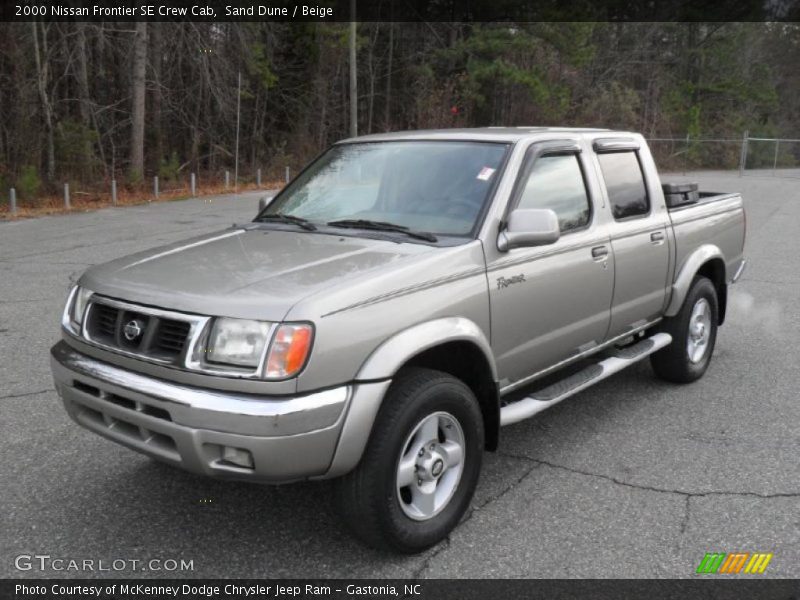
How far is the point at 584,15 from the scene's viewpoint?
38.8m

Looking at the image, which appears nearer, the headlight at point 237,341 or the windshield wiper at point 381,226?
the headlight at point 237,341

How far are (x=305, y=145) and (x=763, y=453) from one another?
3125 cm

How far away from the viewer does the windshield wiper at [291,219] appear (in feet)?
13.4

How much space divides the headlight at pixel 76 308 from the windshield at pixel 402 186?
4.17 ft

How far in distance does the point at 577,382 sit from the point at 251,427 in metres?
2.13

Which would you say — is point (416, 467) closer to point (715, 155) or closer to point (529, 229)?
point (529, 229)

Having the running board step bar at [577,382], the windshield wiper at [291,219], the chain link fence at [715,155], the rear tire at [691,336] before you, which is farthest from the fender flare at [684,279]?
the chain link fence at [715,155]

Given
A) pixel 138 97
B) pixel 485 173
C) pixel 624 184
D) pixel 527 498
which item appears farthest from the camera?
pixel 138 97

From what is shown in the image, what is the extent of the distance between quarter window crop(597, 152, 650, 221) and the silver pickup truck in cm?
2

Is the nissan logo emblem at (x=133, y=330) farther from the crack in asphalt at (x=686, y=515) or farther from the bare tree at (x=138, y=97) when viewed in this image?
the bare tree at (x=138, y=97)

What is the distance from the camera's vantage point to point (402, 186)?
4133 millimetres

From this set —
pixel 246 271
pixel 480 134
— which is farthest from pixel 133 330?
pixel 480 134

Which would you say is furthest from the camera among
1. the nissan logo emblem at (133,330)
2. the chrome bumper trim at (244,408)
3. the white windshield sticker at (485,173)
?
the white windshield sticker at (485,173)

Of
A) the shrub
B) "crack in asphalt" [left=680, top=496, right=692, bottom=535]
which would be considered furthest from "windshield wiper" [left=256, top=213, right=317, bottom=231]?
the shrub
